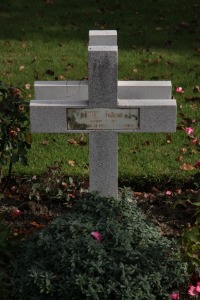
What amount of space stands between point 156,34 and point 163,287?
22.8 ft

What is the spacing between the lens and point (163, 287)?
14.4ft

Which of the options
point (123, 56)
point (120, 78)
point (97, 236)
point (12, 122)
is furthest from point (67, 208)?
point (123, 56)

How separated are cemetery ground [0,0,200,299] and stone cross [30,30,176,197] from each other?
1.37 feet

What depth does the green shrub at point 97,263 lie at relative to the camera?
420cm

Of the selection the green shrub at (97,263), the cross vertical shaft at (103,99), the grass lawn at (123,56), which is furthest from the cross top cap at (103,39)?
the grass lawn at (123,56)

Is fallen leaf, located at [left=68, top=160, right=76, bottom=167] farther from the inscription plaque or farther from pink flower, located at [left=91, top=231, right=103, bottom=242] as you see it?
pink flower, located at [left=91, top=231, right=103, bottom=242]

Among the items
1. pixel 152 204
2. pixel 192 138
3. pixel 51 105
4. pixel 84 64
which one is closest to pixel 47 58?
pixel 84 64

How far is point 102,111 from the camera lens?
4906 mm

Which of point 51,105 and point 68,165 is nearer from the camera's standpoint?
point 51,105

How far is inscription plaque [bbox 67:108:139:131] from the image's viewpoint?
16.1ft

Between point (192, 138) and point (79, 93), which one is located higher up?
point (79, 93)

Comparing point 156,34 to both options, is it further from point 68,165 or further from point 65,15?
point 68,165

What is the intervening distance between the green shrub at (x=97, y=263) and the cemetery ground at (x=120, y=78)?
57 cm

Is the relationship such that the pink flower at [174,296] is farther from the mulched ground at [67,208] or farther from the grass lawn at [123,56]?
the grass lawn at [123,56]
